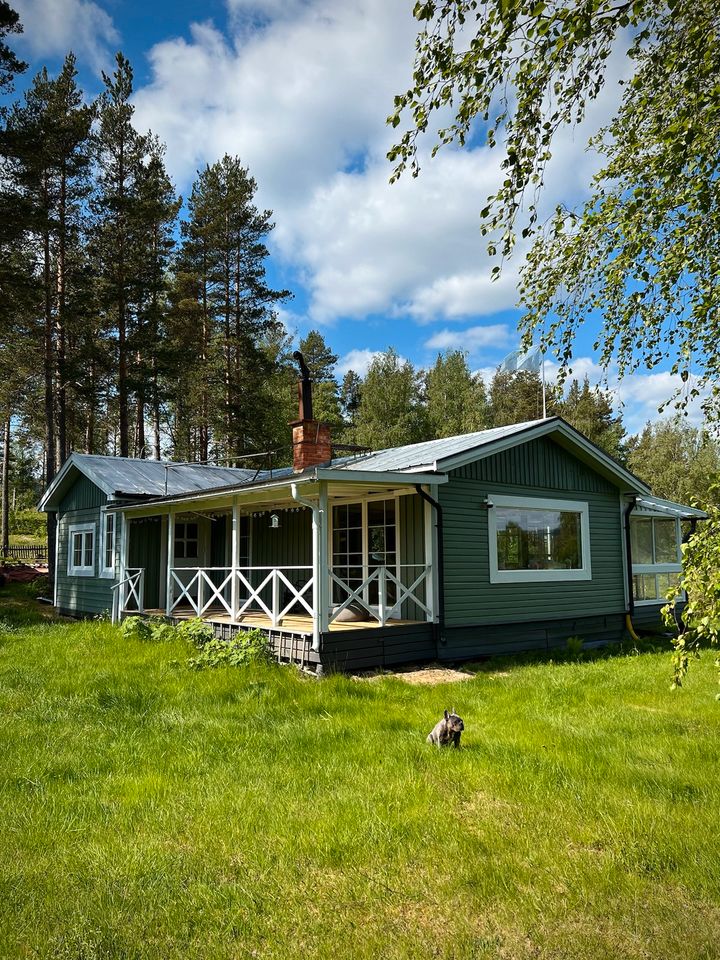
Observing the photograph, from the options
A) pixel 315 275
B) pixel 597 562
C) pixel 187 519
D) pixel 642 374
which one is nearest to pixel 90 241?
pixel 315 275

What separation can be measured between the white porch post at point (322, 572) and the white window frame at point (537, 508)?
3.13 meters

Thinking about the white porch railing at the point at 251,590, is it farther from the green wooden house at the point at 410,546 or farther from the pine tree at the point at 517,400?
the pine tree at the point at 517,400

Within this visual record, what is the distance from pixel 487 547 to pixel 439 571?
115cm

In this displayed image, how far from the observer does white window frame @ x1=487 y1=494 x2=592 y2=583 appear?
10598 millimetres

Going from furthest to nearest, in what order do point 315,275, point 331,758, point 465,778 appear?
point 315,275 < point 331,758 < point 465,778

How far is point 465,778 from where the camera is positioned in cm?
473

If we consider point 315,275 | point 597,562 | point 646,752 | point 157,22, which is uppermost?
point 315,275

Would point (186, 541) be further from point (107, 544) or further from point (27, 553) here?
point (27, 553)

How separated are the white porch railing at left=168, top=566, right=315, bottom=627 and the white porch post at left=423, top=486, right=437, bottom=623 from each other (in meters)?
1.72

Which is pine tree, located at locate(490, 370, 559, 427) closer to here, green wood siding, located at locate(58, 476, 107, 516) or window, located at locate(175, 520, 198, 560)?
window, located at locate(175, 520, 198, 560)

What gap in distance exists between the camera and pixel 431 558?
31.8 feet

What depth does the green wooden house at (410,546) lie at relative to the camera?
9.34 m

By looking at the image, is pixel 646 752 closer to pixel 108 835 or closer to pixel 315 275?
pixel 108 835

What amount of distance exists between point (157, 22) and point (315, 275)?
11.7 metres
